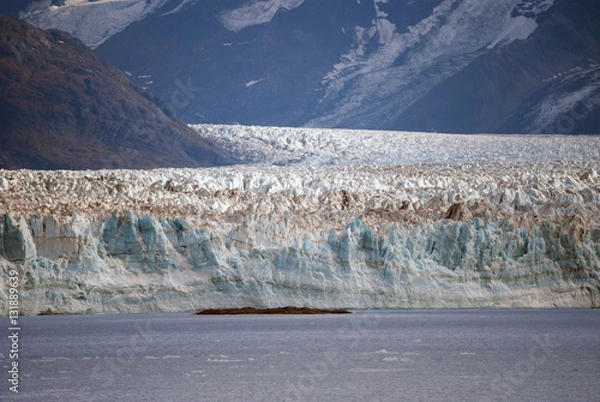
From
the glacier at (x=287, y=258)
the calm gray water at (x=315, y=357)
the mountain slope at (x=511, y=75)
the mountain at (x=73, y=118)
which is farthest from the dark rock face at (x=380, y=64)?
the calm gray water at (x=315, y=357)

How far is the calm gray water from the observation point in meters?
14.8

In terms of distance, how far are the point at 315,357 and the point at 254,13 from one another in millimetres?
139707

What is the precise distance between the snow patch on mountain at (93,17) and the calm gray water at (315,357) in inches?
5031

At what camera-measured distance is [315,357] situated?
706 inches

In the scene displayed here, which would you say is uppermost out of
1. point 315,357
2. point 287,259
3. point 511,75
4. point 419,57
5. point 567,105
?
point 419,57

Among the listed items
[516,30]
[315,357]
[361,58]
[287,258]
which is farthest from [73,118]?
[361,58]

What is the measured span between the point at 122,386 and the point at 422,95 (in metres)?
109

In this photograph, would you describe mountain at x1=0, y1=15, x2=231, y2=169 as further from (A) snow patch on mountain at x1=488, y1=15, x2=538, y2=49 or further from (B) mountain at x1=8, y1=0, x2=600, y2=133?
(A) snow patch on mountain at x1=488, y1=15, x2=538, y2=49

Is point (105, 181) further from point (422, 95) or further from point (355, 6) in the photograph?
point (355, 6)

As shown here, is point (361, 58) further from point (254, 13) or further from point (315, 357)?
point (315, 357)

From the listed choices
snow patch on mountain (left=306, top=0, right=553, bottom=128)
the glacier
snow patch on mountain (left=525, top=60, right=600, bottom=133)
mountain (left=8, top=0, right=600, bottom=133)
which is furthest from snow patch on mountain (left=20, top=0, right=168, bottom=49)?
the glacier

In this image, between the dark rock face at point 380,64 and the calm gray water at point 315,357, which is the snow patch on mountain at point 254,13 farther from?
the calm gray water at point 315,357

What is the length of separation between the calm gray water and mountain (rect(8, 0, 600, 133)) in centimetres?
7491

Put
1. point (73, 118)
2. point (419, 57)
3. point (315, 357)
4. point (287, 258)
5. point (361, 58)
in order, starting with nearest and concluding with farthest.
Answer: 1. point (315, 357)
2. point (287, 258)
3. point (73, 118)
4. point (419, 57)
5. point (361, 58)
